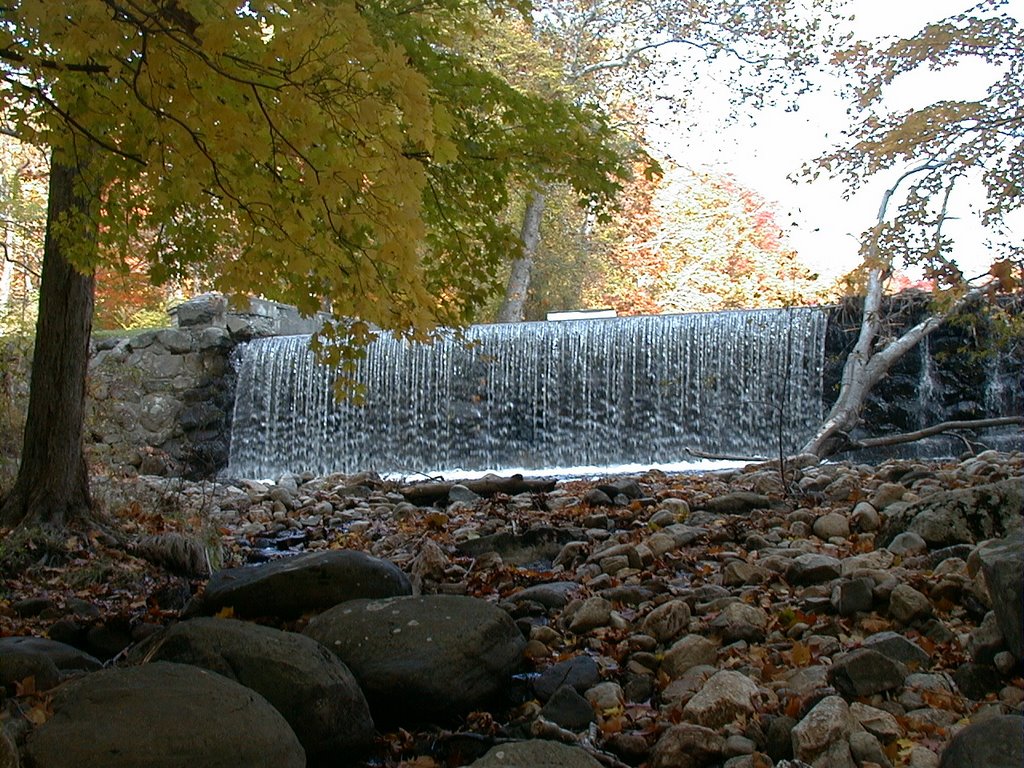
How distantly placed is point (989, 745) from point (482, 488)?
594 cm

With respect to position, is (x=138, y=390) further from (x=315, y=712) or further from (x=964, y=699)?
(x=964, y=699)

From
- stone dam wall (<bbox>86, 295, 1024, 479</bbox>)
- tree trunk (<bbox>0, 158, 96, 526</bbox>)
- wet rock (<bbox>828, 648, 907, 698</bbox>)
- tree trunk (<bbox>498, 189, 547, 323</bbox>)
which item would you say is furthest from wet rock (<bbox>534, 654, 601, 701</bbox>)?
tree trunk (<bbox>498, 189, 547, 323</bbox>)

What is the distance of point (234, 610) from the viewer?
14.0ft

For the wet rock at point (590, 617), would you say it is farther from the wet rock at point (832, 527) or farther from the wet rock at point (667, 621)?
the wet rock at point (832, 527)

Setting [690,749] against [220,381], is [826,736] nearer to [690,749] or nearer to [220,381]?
[690,749]

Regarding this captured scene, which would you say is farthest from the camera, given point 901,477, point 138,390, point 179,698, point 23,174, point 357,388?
point 138,390

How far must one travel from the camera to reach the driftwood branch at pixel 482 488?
7.90 m

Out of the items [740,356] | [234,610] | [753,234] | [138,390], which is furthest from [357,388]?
[753,234]

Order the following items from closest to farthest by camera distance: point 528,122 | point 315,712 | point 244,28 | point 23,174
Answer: point 244,28, point 315,712, point 528,122, point 23,174

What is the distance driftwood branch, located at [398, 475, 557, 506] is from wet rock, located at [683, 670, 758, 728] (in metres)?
4.69

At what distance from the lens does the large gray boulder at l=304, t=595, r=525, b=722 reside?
3398 millimetres

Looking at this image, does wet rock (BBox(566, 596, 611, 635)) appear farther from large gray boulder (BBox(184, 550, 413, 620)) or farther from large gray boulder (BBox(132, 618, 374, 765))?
large gray boulder (BBox(132, 618, 374, 765))

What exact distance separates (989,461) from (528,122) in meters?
4.31

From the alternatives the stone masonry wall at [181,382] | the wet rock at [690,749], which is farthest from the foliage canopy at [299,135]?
the stone masonry wall at [181,382]
